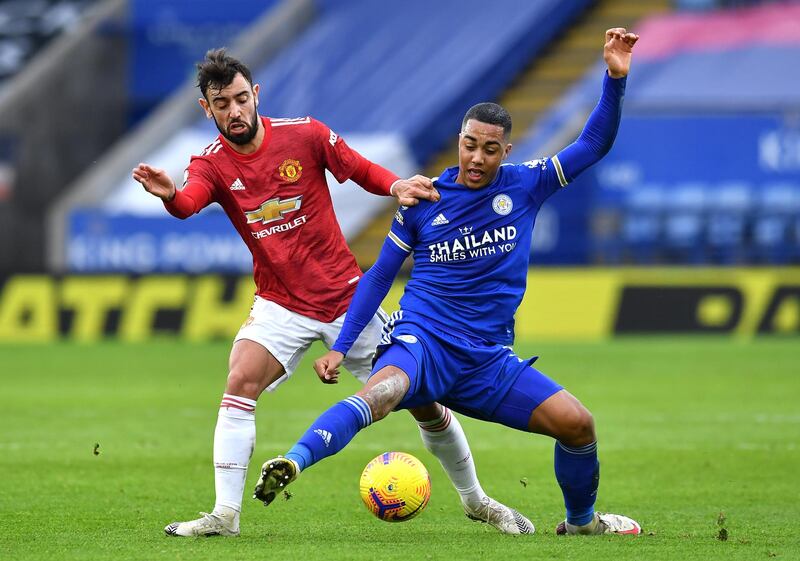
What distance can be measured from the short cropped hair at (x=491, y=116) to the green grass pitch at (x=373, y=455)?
193cm

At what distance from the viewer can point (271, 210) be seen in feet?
24.3

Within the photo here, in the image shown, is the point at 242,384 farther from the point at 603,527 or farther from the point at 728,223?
the point at 728,223

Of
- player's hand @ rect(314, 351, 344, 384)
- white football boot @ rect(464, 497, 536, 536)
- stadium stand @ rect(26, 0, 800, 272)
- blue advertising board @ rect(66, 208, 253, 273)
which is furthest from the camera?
blue advertising board @ rect(66, 208, 253, 273)

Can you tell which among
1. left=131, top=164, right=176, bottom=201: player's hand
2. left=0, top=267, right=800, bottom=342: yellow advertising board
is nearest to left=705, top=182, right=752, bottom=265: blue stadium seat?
left=0, top=267, right=800, bottom=342: yellow advertising board

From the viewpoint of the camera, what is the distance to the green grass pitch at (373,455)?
6734mm

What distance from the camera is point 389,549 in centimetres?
657

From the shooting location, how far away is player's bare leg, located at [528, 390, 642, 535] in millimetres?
6809

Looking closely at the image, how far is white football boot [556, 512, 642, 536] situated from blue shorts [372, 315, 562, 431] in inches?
24.6

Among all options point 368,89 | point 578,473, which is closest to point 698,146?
point 368,89

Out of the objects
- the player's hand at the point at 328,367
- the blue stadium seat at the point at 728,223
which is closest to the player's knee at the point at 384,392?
the player's hand at the point at 328,367

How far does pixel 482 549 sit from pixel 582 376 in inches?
370

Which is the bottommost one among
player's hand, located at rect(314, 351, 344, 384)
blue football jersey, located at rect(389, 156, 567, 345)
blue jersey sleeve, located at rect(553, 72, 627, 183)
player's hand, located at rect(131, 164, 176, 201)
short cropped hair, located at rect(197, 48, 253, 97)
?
player's hand, located at rect(314, 351, 344, 384)

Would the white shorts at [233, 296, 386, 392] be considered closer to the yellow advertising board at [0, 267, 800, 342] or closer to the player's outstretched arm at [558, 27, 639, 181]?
the player's outstretched arm at [558, 27, 639, 181]

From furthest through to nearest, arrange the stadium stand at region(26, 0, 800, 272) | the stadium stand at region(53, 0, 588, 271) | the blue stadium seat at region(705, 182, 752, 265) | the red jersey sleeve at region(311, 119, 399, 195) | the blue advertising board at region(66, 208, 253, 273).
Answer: the stadium stand at region(53, 0, 588, 271), the blue advertising board at region(66, 208, 253, 273), the stadium stand at region(26, 0, 800, 272), the blue stadium seat at region(705, 182, 752, 265), the red jersey sleeve at region(311, 119, 399, 195)
